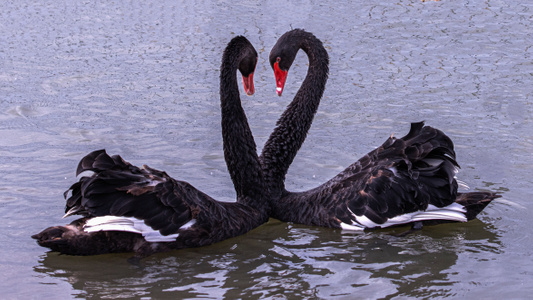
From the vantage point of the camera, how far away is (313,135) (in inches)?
251

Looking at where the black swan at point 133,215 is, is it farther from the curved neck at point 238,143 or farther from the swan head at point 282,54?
the swan head at point 282,54

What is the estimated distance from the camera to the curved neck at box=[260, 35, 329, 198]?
5.53 metres

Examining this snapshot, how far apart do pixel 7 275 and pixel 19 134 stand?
7.24 ft

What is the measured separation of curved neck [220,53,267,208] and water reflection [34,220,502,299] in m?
0.40

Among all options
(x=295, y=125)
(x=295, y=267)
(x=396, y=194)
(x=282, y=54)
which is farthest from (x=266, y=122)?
(x=295, y=267)

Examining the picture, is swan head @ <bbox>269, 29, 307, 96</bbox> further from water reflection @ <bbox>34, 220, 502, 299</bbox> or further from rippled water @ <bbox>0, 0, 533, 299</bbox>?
water reflection @ <bbox>34, 220, 502, 299</bbox>

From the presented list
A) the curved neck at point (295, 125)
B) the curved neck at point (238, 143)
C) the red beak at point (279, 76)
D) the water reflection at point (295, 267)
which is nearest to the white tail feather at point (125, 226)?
the water reflection at point (295, 267)

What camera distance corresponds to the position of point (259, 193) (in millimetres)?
5332

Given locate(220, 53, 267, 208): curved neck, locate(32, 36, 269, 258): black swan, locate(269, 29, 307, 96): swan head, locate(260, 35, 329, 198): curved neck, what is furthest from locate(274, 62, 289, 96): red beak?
locate(32, 36, 269, 258): black swan

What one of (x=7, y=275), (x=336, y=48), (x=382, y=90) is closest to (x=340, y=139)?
(x=382, y=90)

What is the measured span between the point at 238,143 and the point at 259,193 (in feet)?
1.25

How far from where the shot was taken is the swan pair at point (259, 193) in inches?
173

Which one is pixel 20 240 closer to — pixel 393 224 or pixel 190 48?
pixel 393 224

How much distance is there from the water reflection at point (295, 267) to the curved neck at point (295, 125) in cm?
60
